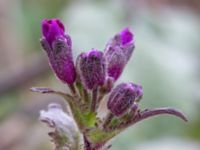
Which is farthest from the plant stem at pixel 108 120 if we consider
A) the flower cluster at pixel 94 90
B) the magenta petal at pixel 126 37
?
the magenta petal at pixel 126 37

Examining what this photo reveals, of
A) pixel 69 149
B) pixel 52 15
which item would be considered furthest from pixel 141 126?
pixel 69 149

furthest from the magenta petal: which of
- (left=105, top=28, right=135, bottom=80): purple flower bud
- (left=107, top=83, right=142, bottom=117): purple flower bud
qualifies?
(left=107, top=83, right=142, bottom=117): purple flower bud

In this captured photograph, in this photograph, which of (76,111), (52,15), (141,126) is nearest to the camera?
(76,111)

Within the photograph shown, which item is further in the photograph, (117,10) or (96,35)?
(117,10)

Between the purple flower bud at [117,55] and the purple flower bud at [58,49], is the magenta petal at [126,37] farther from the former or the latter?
the purple flower bud at [58,49]

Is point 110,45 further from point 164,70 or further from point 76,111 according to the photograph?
point 164,70

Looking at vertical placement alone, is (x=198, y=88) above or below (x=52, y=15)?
below

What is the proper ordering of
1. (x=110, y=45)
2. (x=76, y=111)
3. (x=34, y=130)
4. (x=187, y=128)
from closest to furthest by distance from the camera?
(x=76, y=111) → (x=110, y=45) → (x=187, y=128) → (x=34, y=130)

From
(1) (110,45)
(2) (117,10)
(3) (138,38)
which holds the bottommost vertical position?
(1) (110,45)
